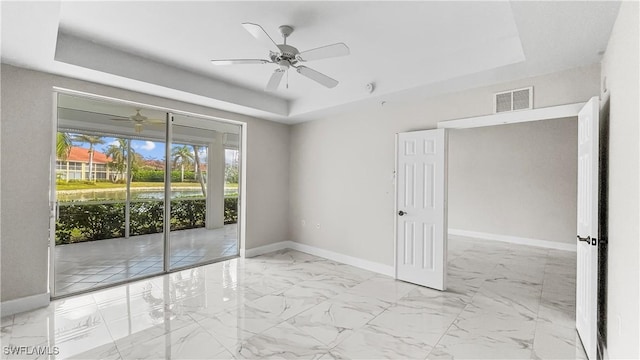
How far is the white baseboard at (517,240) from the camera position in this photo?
19.5 ft

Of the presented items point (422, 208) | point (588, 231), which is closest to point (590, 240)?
point (588, 231)

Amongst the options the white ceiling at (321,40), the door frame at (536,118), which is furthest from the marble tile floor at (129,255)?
the door frame at (536,118)

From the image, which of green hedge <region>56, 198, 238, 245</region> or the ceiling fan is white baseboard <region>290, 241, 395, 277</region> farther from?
the ceiling fan

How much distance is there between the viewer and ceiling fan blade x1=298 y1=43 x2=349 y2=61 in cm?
234

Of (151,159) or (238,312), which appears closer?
(238,312)

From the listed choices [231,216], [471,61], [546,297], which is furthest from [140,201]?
[546,297]

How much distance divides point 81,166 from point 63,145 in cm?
36

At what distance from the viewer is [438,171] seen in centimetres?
371

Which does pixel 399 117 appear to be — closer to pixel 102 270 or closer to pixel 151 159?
pixel 151 159

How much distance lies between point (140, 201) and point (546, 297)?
5903 millimetres

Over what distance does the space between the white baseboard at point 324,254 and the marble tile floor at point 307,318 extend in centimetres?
23

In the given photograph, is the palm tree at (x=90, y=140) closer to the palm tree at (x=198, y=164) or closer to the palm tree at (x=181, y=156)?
the palm tree at (x=181, y=156)

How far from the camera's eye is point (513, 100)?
3207 millimetres

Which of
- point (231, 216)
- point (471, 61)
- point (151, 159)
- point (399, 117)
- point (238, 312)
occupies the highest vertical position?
point (471, 61)
